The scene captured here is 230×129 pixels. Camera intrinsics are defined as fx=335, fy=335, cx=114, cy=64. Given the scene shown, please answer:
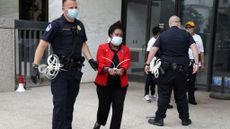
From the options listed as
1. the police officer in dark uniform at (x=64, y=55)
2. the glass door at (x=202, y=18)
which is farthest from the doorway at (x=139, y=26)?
the police officer in dark uniform at (x=64, y=55)

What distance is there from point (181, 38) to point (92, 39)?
458 cm

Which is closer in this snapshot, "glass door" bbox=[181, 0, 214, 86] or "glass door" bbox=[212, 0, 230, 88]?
"glass door" bbox=[212, 0, 230, 88]

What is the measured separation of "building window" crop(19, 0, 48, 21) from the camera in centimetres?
1073

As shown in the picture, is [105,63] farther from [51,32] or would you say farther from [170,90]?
[170,90]

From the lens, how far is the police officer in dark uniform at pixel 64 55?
4.13 meters

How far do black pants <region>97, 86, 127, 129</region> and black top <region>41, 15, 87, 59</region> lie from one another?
2.19ft

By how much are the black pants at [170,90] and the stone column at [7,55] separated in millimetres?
3990

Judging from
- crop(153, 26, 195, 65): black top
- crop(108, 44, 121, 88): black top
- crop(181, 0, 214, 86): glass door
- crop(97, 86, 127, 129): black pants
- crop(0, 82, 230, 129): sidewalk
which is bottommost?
crop(0, 82, 230, 129): sidewalk

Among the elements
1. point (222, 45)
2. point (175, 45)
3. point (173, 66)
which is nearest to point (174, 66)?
point (173, 66)

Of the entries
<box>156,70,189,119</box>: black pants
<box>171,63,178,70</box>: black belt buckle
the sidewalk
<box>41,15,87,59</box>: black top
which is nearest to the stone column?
the sidewalk

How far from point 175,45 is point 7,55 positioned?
4256 millimetres

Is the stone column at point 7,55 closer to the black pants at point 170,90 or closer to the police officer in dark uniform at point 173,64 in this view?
the police officer in dark uniform at point 173,64

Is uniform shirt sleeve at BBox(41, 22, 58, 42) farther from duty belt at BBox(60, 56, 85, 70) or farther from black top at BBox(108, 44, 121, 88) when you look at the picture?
black top at BBox(108, 44, 121, 88)

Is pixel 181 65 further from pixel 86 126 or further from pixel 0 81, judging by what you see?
pixel 0 81
